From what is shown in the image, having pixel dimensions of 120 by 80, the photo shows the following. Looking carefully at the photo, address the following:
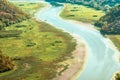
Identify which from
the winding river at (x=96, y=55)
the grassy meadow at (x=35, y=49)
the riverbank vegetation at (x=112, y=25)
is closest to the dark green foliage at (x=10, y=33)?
the grassy meadow at (x=35, y=49)

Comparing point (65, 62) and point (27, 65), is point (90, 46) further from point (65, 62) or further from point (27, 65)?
point (27, 65)

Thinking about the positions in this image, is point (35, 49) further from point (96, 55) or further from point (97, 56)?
point (97, 56)

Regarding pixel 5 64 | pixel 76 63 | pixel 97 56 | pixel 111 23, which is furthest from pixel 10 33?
pixel 76 63

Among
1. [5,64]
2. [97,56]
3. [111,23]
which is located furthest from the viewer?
[111,23]

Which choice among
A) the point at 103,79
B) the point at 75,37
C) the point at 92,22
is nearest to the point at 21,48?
the point at 75,37

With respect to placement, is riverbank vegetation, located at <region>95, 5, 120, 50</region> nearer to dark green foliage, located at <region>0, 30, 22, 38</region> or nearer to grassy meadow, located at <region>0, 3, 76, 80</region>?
grassy meadow, located at <region>0, 3, 76, 80</region>

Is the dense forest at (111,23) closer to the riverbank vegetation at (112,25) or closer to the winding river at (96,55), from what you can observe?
the riverbank vegetation at (112,25)
